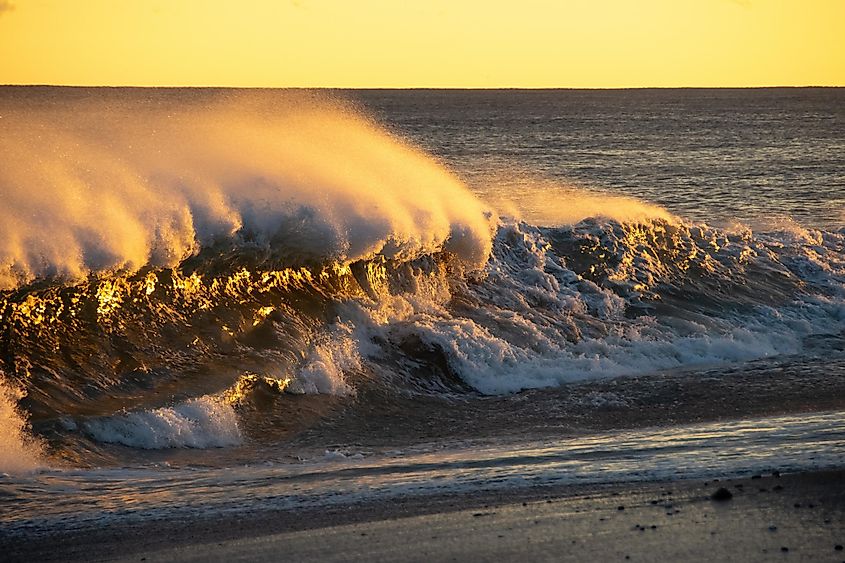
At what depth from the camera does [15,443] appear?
9297 mm

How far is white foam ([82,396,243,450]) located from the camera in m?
9.92

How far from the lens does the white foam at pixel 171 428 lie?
992 centimetres

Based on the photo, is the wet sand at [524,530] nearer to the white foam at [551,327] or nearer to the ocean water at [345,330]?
the ocean water at [345,330]

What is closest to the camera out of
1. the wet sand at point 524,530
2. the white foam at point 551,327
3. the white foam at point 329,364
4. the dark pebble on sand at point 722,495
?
the wet sand at point 524,530

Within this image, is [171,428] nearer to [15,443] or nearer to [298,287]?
[15,443]

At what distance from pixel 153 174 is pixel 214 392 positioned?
4199 mm

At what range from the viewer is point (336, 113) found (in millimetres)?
20859

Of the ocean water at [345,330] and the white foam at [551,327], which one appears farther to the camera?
the white foam at [551,327]

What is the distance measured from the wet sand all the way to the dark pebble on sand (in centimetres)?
4

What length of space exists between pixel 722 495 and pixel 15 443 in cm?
532

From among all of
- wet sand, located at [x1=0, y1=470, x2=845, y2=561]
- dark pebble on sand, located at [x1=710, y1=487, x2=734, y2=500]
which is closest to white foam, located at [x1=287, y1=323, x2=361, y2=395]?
wet sand, located at [x1=0, y1=470, x2=845, y2=561]

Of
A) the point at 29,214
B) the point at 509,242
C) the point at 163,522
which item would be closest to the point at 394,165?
the point at 509,242

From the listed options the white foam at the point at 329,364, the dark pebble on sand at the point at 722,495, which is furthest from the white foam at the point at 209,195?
the dark pebble on sand at the point at 722,495

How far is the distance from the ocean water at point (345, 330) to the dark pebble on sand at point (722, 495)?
69cm
